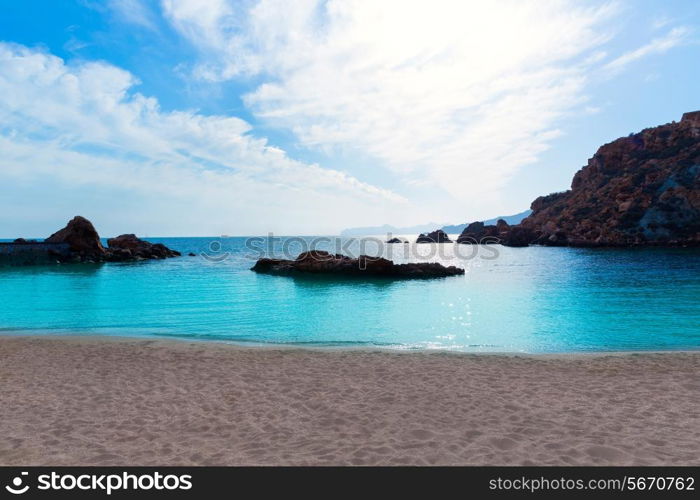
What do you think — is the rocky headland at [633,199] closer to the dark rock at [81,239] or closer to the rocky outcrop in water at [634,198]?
the rocky outcrop in water at [634,198]

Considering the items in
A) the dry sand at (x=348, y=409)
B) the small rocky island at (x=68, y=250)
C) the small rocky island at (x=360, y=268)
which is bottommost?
the dry sand at (x=348, y=409)

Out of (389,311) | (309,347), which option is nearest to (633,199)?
(389,311)

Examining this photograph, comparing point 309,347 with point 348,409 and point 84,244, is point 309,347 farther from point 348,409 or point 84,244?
point 84,244

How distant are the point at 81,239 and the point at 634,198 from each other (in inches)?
5066

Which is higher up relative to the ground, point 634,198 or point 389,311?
point 634,198

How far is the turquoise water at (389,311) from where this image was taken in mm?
17250

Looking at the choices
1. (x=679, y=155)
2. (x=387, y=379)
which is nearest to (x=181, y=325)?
A: (x=387, y=379)

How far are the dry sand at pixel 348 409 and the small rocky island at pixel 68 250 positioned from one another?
66.2 m

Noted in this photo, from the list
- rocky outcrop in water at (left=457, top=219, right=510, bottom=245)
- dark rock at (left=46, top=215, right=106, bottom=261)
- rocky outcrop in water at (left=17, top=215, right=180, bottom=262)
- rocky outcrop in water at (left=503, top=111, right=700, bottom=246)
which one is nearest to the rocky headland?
rocky outcrop in water at (left=503, top=111, right=700, bottom=246)

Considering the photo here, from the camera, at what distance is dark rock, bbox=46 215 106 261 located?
2739 inches

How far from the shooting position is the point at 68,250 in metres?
69.2

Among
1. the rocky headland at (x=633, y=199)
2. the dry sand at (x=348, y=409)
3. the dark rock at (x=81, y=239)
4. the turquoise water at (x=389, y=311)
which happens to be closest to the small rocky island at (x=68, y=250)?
the dark rock at (x=81, y=239)
